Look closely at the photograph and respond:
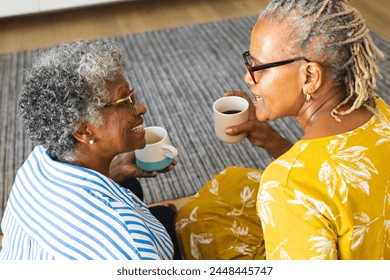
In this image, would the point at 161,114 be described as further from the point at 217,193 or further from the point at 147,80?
the point at 217,193

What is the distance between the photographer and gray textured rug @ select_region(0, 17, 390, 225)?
8.26 feet

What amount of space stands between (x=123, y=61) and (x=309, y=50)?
0.56m

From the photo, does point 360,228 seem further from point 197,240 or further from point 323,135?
point 197,240

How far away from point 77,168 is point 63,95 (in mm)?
195

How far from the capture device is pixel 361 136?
3.71ft

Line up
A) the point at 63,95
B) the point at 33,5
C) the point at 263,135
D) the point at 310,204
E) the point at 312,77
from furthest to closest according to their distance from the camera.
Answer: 1. the point at 33,5
2. the point at 263,135
3. the point at 63,95
4. the point at 312,77
5. the point at 310,204

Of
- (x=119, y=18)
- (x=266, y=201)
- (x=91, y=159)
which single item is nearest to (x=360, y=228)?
(x=266, y=201)

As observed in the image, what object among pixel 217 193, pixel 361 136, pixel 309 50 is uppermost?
pixel 309 50

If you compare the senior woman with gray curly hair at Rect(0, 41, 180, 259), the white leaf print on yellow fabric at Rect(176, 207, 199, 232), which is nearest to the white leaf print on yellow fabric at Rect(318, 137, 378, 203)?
the senior woman with gray curly hair at Rect(0, 41, 180, 259)

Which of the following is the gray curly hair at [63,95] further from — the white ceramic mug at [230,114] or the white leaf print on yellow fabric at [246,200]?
the white leaf print on yellow fabric at [246,200]

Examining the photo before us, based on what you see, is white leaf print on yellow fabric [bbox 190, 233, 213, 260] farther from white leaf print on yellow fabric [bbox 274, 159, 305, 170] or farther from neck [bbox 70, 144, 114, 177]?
white leaf print on yellow fabric [bbox 274, 159, 305, 170]

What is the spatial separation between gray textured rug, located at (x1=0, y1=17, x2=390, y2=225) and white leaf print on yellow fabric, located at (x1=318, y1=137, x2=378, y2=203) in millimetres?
1342

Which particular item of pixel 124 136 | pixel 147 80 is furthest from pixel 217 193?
pixel 147 80

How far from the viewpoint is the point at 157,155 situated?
171 cm
